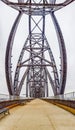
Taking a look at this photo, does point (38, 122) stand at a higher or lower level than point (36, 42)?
lower

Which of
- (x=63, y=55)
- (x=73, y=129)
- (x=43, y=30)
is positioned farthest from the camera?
(x=43, y=30)

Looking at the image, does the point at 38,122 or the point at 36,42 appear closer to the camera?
the point at 38,122

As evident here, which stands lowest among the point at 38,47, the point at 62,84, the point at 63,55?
the point at 62,84

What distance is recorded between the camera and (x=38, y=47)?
7306cm

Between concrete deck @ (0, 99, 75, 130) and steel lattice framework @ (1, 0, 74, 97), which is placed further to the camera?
steel lattice framework @ (1, 0, 74, 97)

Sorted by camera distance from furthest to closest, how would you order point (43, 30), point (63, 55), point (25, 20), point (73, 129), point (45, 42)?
1. point (45, 42)
2. point (43, 30)
3. point (25, 20)
4. point (63, 55)
5. point (73, 129)

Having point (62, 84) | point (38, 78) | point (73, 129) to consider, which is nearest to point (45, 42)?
point (62, 84)

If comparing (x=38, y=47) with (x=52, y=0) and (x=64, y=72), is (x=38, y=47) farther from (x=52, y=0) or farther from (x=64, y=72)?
(x=52, y=0)

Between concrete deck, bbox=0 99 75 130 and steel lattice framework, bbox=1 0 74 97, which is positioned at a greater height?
steel lattice framework, bbox=1 0 74 97

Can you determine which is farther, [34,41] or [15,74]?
[34,41]

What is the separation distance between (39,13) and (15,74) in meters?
18.8

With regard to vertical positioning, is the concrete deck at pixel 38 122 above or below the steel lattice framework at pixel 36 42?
below

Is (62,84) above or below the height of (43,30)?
below

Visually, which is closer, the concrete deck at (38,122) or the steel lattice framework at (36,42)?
the concrete deck at (38,122)
